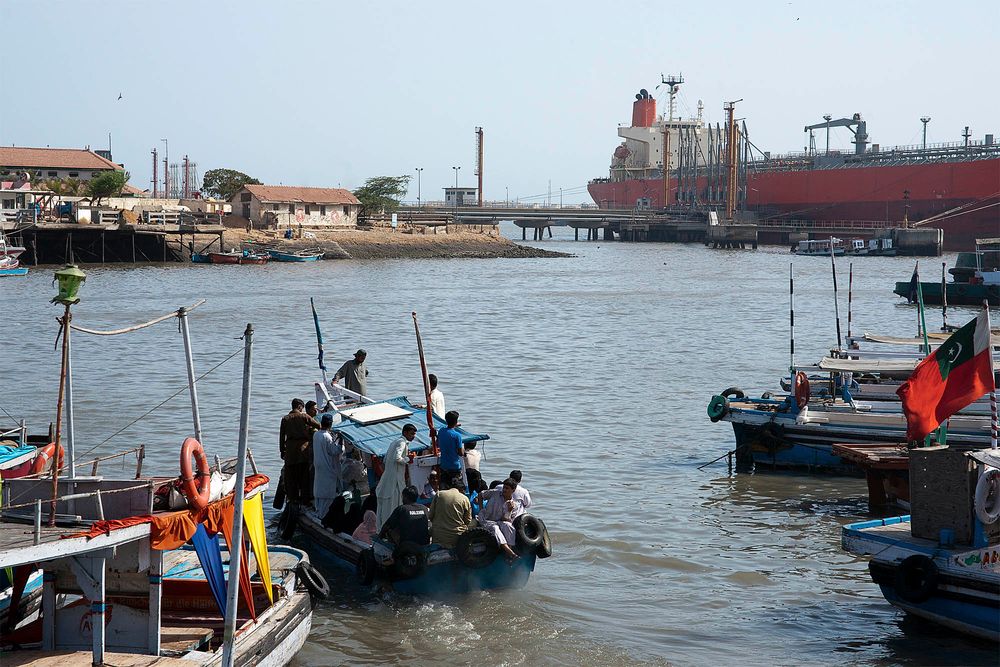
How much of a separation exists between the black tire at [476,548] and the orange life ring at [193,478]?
3.50 meters

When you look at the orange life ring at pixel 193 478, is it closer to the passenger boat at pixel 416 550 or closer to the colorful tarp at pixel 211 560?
the colorful tarp at pixel 211 560

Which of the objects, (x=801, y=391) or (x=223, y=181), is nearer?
(x=801, y=391)

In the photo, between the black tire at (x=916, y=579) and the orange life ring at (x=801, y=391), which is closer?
the black tire at (x=916, y=579)

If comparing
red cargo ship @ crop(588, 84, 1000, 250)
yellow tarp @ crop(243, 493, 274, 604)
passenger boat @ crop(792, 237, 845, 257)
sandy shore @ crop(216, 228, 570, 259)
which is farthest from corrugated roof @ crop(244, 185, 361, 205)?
yellow tarp @ crop(243, 493, 274, 604)

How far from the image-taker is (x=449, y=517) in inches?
466

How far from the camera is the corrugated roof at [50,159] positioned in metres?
93.7

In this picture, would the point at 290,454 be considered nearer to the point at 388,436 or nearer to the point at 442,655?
the point at 388,436

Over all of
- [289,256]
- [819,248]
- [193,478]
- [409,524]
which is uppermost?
[819,248]

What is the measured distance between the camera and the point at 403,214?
110 m

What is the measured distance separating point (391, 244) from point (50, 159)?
104 ft

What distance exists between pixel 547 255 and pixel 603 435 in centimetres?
7840

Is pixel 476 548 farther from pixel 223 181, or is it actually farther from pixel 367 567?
pixel 223 181

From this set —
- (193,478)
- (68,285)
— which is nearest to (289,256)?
(68,285)

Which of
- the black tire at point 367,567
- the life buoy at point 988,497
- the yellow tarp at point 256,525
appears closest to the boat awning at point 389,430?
the black tire at point 367,567
